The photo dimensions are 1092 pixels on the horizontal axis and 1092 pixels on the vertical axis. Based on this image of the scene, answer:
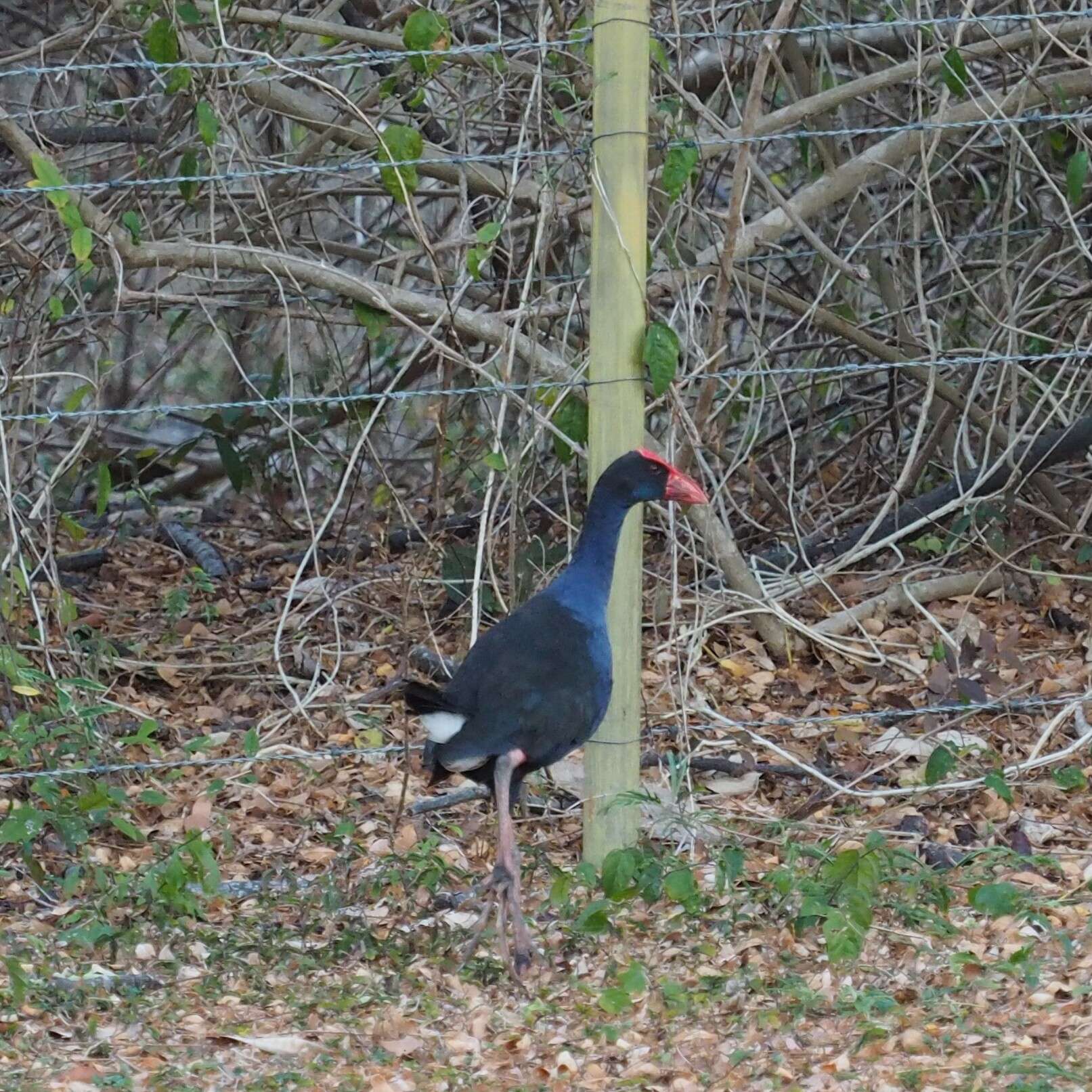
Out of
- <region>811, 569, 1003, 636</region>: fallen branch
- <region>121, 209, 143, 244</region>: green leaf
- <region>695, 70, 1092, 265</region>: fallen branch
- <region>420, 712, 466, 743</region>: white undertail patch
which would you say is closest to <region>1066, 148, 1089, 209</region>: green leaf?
<region>695, 70, 1092, 265</region>: fallen branch

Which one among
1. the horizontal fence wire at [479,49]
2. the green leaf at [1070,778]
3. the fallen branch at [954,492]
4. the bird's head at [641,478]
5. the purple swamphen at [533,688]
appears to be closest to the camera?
the purple swamphen at [533,688]

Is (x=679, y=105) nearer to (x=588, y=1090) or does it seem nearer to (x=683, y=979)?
(x=683, y=979)

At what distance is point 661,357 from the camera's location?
3758 mm

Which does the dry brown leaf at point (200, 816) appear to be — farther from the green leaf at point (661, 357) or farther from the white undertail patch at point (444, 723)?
the green leaf at point (661, 357)

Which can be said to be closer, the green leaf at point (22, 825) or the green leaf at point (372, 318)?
the green leaf at point (22, 825)

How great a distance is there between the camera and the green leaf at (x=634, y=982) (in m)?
3.36

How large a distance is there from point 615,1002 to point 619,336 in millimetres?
1479

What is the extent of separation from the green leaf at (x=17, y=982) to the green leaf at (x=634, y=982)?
1.19 m

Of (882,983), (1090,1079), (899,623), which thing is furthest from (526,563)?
(1090,1079)

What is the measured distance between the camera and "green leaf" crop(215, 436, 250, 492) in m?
6.62

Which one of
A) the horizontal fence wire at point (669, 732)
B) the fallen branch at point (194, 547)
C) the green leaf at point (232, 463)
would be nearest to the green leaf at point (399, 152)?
the horizontal fence wire at point (669, 732)

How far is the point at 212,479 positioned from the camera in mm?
7621

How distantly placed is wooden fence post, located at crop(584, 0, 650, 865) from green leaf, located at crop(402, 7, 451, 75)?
0.56 m

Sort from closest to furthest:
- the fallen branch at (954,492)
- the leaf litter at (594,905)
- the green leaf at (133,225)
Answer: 1. the leaf litter at (594,905)
2. the green leaf at (133,225)
3. the fallen branch at (954,492)
